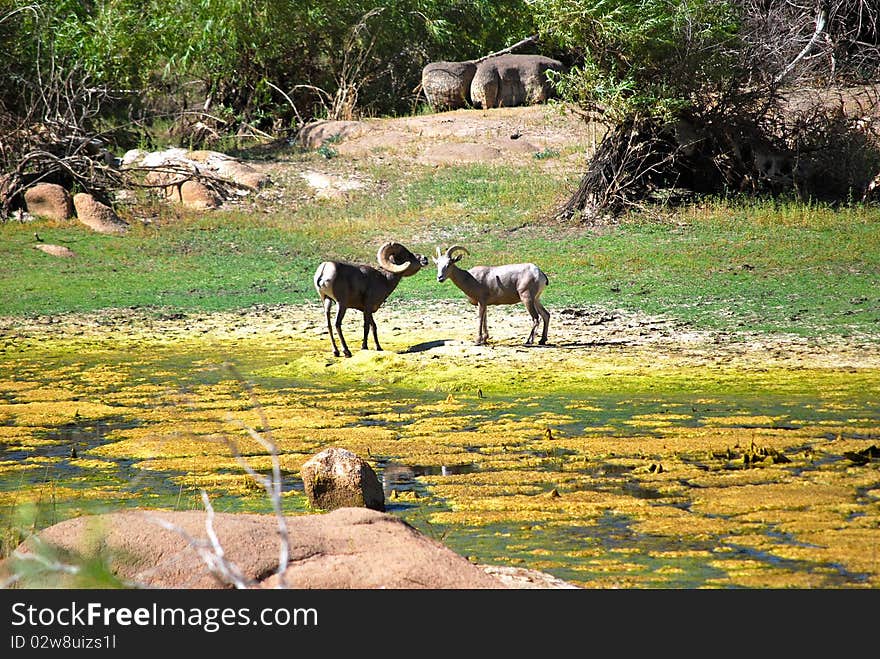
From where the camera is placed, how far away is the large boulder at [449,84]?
89.0ft

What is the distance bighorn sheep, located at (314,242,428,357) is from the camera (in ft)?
36.8

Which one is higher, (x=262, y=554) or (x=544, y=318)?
(x=262, y=554)

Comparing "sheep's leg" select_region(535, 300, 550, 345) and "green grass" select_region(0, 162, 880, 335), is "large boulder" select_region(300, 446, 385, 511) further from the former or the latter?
"green grass" select_region(0, 162, 880, 335)

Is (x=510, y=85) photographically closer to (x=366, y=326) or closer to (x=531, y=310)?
(x=531, y=310)

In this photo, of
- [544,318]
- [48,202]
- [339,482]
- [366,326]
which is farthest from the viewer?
[48,202]

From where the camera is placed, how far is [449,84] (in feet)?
89.1

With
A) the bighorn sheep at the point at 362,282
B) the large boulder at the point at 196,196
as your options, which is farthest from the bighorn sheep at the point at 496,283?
the large boulder at the point at 196,196

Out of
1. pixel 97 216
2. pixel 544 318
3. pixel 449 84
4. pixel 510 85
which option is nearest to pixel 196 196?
pixel 97 216

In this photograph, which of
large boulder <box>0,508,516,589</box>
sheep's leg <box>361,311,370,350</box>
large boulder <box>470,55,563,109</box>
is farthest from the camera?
large boulder <box>470,55,563,109</box>

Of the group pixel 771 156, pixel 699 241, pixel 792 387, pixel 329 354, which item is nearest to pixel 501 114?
pixel 771 156

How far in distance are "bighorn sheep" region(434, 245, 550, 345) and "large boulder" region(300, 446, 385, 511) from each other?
553 cm

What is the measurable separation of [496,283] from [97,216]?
9665 millimetres

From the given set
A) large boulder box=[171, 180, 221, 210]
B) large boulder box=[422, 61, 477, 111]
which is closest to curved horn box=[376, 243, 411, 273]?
large boulder box=[171, 180, 221, 210]

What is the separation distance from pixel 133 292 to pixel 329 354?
5.20 m
